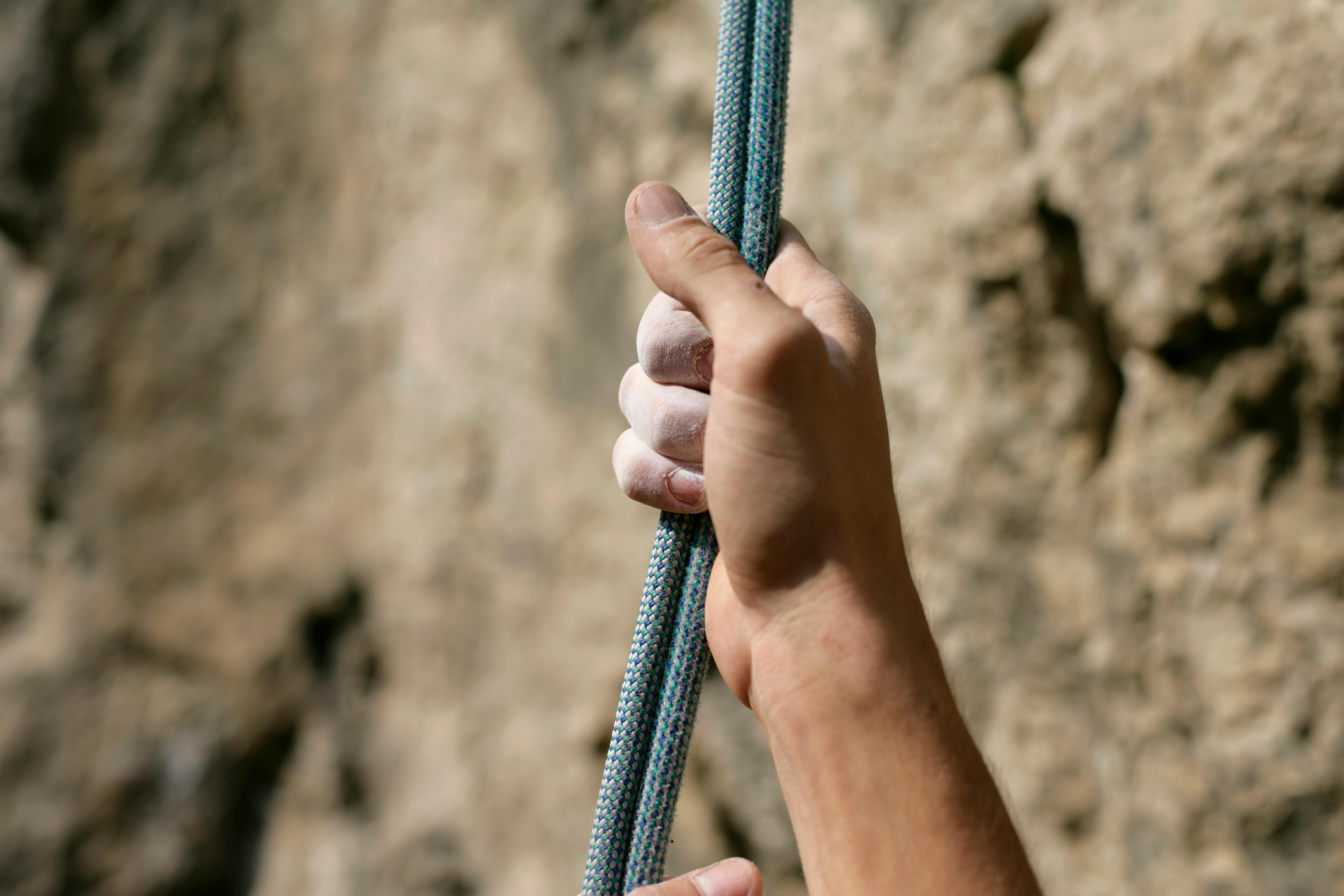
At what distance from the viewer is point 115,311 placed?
3.87 ft

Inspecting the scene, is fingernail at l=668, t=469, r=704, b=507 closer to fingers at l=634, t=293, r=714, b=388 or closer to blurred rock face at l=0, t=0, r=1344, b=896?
Answer: fingers at l=634, t=293, r=714, b=388

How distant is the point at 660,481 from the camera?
0.44 m

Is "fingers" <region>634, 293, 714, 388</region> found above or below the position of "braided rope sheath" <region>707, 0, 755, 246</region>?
below

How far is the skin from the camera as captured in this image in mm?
372

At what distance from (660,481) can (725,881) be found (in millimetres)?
196

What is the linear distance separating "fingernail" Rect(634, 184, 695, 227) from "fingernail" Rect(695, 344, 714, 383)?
0.07 m

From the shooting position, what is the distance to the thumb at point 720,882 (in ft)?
1.40

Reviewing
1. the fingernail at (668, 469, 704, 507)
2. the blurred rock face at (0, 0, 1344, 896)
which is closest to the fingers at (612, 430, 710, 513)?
the fingernail at (668, 469, 704, 507)

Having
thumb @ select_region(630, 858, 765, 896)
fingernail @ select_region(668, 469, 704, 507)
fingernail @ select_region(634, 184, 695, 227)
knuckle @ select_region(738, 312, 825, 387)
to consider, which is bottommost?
thumb @ select_region(630, 858, 765, 896)

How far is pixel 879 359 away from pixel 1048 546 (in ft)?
0.78

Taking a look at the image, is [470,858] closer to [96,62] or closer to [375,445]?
[375,445]

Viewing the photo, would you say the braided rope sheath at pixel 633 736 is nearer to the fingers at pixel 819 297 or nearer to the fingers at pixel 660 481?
the fingers at pixel 660 481

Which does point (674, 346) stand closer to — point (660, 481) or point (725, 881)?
point (660, 481)

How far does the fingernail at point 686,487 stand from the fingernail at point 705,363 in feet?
0.16
